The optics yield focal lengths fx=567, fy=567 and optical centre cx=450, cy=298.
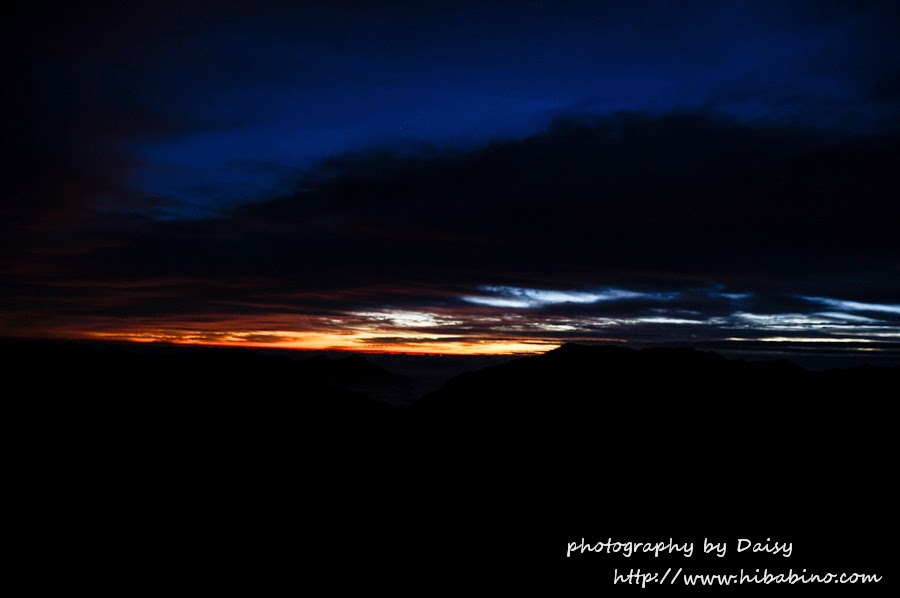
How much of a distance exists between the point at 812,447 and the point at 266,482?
230 ft

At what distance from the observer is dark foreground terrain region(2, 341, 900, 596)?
4559cm

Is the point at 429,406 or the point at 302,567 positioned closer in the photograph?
the point at 302,567

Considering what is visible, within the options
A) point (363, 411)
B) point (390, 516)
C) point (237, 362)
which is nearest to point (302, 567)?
point (390, 516)

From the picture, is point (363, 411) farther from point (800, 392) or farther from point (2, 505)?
point (800, 392)

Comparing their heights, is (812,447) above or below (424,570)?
above

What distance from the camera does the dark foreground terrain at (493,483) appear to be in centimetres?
4559

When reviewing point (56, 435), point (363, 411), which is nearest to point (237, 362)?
point (363, 411)

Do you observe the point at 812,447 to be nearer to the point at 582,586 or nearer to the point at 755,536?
the point at 755,536

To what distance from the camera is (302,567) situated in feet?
156

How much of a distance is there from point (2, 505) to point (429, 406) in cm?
6162

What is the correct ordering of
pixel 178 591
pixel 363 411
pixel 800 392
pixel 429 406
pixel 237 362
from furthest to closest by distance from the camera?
1. pixel 237 362
2. pixel 363 411
3. pixel 429 406
4. pixel 800 392
5. pixel 178 591

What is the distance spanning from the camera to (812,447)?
64.0 m

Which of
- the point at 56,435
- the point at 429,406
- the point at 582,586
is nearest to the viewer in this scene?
the point at 582,586

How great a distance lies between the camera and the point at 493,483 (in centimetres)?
6481
